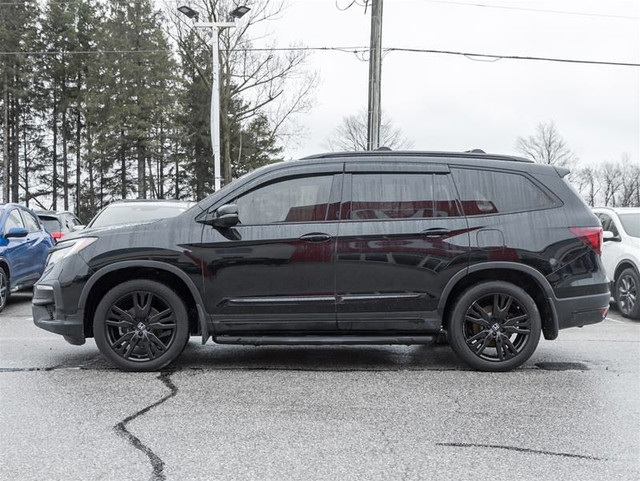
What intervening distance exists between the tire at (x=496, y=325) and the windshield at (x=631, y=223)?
508cm

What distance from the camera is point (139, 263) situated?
16.6ft

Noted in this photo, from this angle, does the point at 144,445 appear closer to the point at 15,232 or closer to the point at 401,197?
the point at 401,197

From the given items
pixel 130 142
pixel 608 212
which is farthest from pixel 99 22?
pixel 608 212

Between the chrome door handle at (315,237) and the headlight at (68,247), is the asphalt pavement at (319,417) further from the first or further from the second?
the chrome door handle at (315,237)

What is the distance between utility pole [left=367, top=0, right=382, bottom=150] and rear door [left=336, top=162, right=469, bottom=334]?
11566mm

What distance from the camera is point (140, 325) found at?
5172mm

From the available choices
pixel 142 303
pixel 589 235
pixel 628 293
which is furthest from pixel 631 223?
pixel 142 303

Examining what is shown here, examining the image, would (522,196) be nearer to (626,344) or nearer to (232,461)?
(626,344)

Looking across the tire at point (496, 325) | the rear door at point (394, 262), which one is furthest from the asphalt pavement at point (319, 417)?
the rear door at point (394, 262)

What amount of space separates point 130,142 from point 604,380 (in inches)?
1547

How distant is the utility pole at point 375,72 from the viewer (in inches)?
645

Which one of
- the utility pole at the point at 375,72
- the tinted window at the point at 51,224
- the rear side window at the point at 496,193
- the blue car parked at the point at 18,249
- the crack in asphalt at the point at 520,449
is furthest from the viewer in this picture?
the utility pole at the point at 375,72

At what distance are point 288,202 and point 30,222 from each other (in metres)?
7.36

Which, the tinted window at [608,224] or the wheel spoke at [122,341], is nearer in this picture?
the wheel spoke at [122,341]
